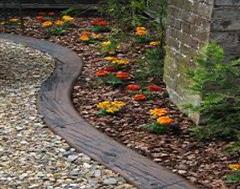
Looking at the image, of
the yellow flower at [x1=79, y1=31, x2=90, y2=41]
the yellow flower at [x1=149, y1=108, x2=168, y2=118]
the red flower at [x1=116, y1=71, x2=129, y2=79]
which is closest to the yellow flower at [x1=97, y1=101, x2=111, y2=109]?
the yellow flower at [x1=149, y1=108, x2=168, y2=118]

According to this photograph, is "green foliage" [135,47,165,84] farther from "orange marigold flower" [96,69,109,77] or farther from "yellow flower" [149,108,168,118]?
"yellow flower" [149,108,168,118]

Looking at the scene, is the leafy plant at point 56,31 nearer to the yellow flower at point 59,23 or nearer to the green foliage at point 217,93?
the yellow flower at point 59,23

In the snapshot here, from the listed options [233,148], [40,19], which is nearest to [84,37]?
[40,19]

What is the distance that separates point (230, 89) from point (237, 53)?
1024 mm

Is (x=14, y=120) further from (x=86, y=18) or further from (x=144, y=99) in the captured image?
(x=86, y=18)

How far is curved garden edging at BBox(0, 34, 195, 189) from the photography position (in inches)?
132

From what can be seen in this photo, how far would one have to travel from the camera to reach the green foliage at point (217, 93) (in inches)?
113

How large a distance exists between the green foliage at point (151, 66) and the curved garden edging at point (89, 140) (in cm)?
77

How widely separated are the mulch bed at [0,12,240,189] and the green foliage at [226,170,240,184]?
46 millimetres

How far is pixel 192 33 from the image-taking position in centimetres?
427

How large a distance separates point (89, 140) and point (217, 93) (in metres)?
1.34

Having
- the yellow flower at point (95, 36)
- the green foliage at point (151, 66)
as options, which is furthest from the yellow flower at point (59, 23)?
the green foliage at point (151, 66)

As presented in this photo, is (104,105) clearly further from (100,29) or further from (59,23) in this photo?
(59,23)

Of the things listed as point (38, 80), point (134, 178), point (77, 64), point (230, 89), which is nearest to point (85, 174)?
point (134, 178)
